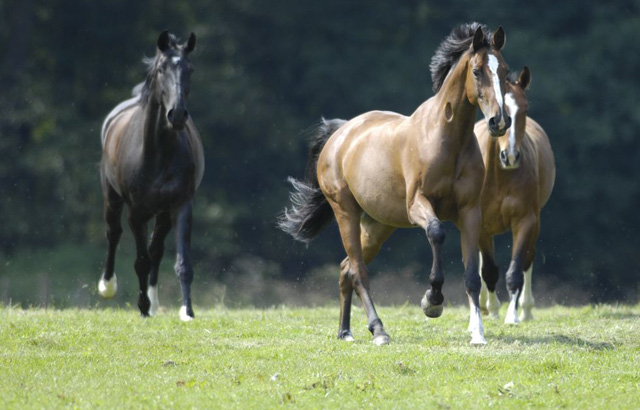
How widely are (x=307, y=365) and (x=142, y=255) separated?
4.60m

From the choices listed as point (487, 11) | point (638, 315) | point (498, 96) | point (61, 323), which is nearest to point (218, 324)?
point (61, 323)

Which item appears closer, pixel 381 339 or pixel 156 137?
pixel 381 339

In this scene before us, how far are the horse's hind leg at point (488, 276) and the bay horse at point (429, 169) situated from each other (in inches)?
67.3

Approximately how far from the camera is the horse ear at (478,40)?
845 centimetres

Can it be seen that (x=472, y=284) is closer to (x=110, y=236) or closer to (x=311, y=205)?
(x=311, y=205)

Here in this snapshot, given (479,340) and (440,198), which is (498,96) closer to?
(440,198)

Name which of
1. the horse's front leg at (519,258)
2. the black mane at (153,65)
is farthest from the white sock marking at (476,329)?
the black mane at (153,65)

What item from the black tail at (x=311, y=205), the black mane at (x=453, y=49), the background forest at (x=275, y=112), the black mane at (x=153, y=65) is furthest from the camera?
the background forest at (x=275, y=112)

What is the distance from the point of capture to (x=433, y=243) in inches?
324

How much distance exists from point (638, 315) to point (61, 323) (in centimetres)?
562

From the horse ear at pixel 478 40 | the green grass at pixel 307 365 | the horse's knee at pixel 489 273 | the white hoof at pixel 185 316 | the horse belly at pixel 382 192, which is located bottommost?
the green grass at pixel 307 365

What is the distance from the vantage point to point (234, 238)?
2422 centimetres

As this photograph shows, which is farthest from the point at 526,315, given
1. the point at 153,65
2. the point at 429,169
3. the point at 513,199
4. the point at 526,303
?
the point at 153,65

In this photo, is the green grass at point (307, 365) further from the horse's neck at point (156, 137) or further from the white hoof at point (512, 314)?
the horse's neck at point (156, 137)
